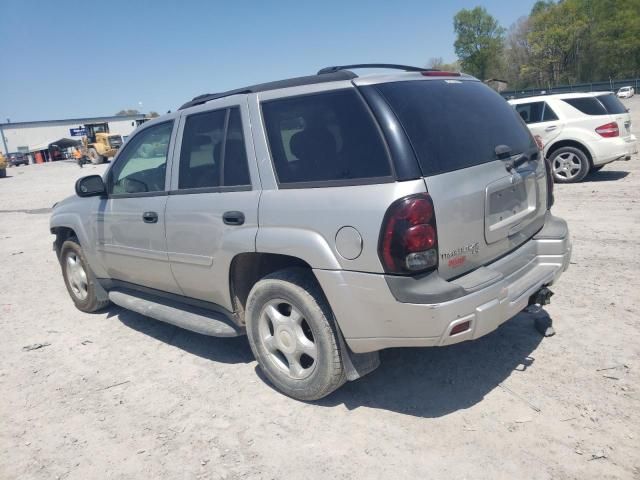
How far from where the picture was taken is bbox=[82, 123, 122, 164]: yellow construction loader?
37.4 meters

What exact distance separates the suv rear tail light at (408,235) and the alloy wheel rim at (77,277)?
3.89 m

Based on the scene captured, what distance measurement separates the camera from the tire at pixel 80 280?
5.09 metres

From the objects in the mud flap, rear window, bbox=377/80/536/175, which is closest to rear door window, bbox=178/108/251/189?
rear window, bbox=377/80/536/175

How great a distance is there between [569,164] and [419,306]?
8.98 meters

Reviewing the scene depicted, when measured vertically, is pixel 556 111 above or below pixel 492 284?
above

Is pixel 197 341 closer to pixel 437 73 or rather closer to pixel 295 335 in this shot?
pixel 295 335

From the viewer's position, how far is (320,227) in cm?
279

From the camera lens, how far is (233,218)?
328 cm

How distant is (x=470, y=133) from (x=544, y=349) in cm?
173

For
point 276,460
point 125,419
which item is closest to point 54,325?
point 125,419

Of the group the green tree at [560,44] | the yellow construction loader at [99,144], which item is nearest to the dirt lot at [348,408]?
the yellow construction loader at [99,144]

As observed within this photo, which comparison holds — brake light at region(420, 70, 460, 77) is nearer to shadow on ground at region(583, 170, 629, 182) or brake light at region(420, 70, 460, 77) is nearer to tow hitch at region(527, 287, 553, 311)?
tow hitch at region(527, 287, 553, 311)

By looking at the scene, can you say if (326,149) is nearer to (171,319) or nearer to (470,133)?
(470,133)

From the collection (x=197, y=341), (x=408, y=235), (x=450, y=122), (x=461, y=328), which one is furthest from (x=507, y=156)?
(x=197, y=341)
